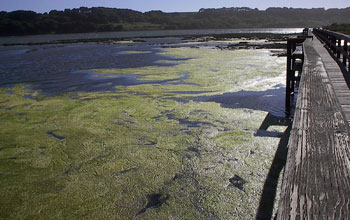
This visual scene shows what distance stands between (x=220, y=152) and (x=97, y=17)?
16173 cm

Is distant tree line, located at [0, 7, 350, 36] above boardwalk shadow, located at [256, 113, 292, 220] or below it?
above

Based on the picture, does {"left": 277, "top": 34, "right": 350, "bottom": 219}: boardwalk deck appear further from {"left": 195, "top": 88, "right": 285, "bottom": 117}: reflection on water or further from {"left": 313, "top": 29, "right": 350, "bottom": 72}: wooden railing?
{"left": 195, "top": 88, "right": 285, "bottom": 117}: reflection on water

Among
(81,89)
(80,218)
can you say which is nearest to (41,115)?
(81,89)

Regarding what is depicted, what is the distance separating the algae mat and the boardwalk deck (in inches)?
68.9

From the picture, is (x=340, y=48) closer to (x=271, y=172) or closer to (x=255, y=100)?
(x=255, y=100)

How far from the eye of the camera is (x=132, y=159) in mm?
4973

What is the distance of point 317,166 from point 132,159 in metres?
3.84

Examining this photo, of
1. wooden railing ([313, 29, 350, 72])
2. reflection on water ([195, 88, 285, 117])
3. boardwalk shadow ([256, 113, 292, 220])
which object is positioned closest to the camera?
boardwalk shadow ([256, 113, 292, 220])

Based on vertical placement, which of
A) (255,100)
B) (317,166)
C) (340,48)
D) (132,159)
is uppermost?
(340,48)

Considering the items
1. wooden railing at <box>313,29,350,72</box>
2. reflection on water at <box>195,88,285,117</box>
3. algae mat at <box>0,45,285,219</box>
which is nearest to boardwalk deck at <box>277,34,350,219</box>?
algae mat at <box>0,45,285,219</box>

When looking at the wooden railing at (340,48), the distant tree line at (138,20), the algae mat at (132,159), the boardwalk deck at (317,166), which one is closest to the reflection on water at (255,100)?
the algae mat at (132,159)

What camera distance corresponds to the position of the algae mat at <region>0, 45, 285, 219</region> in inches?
144

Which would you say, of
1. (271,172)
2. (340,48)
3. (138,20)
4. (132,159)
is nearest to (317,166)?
(271,172)

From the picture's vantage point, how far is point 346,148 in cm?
161
